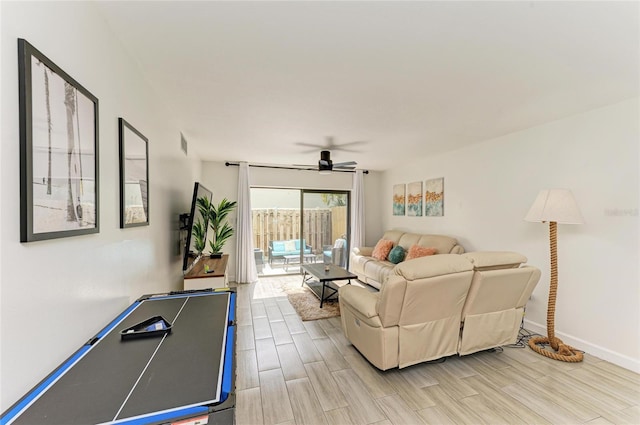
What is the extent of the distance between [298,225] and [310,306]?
2329 mm

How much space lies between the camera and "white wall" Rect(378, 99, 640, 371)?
2418 mm

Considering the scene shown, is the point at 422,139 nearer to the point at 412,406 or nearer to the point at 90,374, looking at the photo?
the point at 412,406

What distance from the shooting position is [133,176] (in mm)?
1726

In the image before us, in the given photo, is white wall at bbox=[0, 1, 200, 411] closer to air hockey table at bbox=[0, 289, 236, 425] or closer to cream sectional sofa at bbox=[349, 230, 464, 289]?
air hockey table at bbox=[0, 289, 236, 425]

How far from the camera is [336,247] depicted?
6.05m

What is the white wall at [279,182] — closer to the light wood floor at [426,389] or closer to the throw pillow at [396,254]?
the throw pillow at [396,254]

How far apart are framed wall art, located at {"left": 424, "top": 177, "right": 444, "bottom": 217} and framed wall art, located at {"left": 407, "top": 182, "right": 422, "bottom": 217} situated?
6.4 inches

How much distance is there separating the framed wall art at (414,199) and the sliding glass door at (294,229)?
5.27ft

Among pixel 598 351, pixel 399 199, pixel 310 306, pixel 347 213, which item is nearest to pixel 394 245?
pixel 399 199

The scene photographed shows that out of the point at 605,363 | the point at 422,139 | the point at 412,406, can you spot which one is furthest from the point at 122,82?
the point at 605,363

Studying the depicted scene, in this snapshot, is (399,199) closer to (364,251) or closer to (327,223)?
(364,251)

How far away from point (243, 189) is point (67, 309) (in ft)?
14.5

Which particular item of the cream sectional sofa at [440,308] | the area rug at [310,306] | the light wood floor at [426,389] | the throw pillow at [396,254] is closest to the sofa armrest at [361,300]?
the cream sectional sofa at [440,308]

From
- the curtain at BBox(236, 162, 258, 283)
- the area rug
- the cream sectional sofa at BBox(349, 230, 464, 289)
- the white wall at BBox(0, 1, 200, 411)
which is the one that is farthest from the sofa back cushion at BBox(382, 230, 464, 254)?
the white wall at BBox(0, 1, 200, 411)
